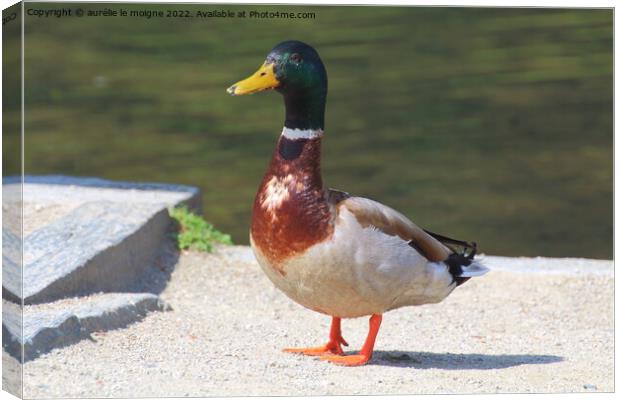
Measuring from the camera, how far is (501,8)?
598 centimetres

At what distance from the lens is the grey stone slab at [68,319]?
509cm

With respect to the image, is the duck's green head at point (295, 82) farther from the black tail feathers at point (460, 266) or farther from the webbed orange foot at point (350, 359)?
the webbed orange foot at point (350, 359)

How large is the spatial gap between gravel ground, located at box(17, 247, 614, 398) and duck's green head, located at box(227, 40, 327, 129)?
106 cm

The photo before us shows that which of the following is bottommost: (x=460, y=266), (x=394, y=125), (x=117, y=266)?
(x=117, y=266)

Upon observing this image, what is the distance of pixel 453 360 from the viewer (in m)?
6.23

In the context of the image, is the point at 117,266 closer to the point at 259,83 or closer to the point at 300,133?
the point at 300,133

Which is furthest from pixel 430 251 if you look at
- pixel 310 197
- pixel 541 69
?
pixel 541 69

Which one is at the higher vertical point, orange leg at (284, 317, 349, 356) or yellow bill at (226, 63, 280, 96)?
yellow bill at (226, 63, 280, 96)

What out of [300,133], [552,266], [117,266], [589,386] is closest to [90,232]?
[117,266]

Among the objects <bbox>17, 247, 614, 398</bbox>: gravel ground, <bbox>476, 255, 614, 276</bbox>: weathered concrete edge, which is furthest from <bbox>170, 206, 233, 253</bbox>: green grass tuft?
<bbox>476, 255, 614, 276</bbox>: weathered concrete edge

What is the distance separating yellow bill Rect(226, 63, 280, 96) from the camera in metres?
5.38

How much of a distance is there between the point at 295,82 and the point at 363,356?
1.26 metres

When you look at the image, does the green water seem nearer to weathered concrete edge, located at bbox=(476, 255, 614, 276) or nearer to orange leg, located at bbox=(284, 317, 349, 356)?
weathered concrete edge, located at bbox=(476, 255, 614, 276)

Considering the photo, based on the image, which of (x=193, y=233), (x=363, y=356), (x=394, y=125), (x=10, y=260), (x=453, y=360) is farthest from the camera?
(x=394, y=125)
